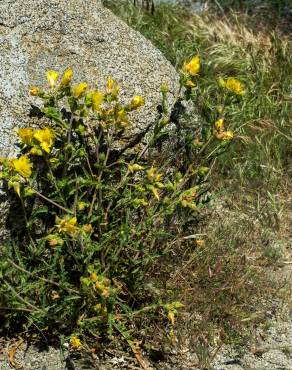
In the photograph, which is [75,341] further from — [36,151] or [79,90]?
[79,90]

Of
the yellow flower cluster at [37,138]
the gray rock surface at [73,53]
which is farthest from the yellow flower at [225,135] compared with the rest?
the yellow flower cluster at [37,138]

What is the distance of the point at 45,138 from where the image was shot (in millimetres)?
2758

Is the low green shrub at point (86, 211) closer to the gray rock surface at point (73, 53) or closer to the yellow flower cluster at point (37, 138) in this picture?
the yellow flower cluster at point (37, 138)

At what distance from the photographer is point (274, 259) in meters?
3.73

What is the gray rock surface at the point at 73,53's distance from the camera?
317cm

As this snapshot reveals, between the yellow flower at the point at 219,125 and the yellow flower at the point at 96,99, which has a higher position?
the yellow flower at the point at 96,99

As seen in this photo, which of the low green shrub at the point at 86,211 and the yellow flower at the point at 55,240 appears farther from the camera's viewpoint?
the low green shrub at the point at 86,211

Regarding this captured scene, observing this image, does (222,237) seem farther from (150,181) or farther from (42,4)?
(42,4)

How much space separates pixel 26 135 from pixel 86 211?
50cm

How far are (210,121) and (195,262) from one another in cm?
66

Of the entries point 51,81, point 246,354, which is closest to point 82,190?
point 51,81

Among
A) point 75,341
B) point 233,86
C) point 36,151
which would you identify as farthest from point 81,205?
point 233,86

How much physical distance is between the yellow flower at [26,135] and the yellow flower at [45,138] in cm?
2

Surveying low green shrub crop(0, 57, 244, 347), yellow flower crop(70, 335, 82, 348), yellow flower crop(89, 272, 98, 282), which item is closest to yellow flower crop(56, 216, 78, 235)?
low green shrub crop(0, 57, 244, 347)
